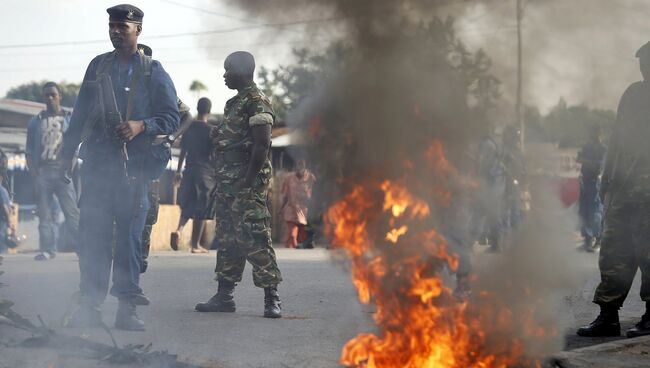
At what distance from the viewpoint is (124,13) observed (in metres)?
6.28

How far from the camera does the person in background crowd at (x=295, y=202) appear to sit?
683 inches

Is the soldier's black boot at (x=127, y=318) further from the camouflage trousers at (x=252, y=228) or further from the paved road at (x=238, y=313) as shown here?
the camouflage trousers at (x=252, y=228)

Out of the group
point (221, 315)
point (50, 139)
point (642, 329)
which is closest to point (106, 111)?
point (221, 315)

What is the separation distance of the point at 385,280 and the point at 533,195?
1.40 m

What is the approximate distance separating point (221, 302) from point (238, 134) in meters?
1.23

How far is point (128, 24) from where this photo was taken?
6328 mm

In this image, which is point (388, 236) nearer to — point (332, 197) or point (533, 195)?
point (332, 197)

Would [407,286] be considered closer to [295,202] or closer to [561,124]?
[561,124]

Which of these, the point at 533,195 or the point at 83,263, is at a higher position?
the point at 533,195

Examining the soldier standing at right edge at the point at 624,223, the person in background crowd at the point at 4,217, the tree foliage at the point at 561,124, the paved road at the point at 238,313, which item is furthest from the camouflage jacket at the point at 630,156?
the person in background crowd at the point at 4,217

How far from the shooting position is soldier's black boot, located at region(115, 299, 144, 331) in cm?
621

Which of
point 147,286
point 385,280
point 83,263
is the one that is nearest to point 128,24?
point 83,263

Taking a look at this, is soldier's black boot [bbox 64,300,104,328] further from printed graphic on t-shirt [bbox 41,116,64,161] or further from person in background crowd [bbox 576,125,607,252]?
person in background crowd [bbox 576,125,607,252]

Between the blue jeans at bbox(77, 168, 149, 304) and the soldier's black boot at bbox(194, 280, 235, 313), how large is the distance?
0.90m
